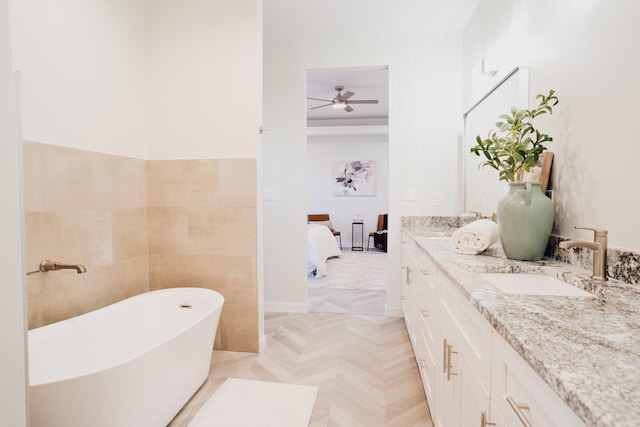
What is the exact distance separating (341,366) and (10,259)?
1987mm

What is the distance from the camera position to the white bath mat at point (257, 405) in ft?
5.30

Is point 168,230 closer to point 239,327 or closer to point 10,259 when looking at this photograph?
point 239,327

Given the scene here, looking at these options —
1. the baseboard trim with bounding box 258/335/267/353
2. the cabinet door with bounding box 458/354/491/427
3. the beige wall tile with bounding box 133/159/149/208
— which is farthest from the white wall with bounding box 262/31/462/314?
the cabinet door with bounding box 458/354/491/427

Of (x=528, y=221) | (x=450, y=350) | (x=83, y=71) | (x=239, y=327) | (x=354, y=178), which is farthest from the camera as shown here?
(x=354, y=178)

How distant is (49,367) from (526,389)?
1867mm

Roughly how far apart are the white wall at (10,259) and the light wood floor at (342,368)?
49.9 inches

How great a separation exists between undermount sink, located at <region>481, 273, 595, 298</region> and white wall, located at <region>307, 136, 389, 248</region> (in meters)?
6.24

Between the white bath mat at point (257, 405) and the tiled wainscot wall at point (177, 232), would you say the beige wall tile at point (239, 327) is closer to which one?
the tiled wainscot wall at point (177, 232)

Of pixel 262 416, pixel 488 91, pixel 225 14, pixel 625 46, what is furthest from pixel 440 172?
pixel 262 416

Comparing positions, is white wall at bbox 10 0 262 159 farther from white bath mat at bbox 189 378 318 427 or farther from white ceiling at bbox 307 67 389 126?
white bath mat at bbox 189 378 318 427

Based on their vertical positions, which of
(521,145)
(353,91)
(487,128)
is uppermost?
(353,91)

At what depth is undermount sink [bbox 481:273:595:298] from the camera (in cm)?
119

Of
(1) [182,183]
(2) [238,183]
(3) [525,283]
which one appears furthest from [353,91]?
(3) [525,283]

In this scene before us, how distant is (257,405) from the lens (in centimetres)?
175
